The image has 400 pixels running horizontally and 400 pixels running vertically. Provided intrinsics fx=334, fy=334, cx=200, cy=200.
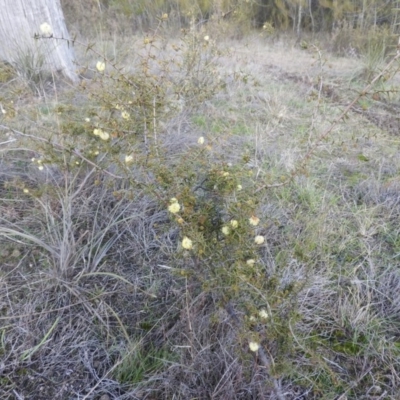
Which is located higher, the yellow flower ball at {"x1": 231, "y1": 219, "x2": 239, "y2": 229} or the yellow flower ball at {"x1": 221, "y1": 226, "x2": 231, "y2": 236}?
the yellow flower ball at {"x1": 231, "y1": 219, "x2": 239, "y2": 229}

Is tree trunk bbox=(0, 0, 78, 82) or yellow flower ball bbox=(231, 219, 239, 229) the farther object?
tree trunk bbox=(0, 0, 78, 82)

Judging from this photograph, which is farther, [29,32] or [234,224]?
[29,32]

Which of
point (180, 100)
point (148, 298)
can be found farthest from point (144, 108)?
point (180, 100)

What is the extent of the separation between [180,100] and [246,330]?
84.1 inches

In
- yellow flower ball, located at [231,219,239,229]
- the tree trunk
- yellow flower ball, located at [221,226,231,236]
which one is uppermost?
the tree trunk

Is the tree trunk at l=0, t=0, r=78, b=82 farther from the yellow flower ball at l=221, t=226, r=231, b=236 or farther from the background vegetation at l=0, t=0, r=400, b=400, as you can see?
the yellow flower ball at l=221, t=226, r=231, b=236

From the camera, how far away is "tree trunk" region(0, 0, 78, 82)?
3.27m

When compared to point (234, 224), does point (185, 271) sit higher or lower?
lower

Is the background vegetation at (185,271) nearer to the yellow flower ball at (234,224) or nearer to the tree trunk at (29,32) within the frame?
the yellow flower ball at (234,224)

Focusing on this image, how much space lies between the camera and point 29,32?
11.1ft

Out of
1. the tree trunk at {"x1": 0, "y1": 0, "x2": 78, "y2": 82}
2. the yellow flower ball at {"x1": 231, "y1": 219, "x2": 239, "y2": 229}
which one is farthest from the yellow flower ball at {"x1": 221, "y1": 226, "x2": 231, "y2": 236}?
the tree trunk at {"x1": 0, "y1": 0, "x2": 78, "y2": 82}

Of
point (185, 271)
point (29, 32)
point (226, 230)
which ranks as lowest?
point (185, 271)

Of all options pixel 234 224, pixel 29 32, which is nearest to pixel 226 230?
pixel 234 224

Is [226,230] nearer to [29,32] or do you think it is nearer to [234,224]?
[234,224]
